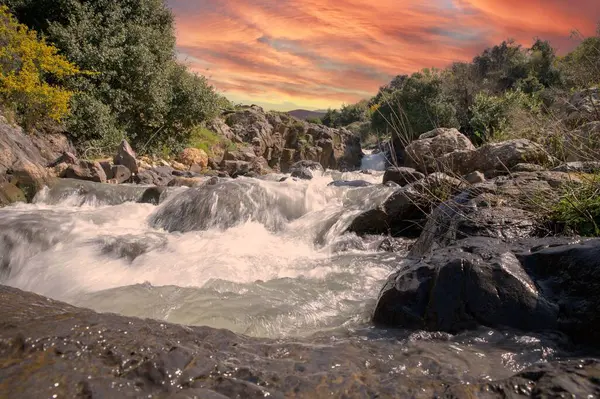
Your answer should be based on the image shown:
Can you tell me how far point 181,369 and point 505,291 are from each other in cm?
240

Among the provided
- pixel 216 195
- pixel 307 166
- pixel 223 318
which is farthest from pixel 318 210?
pixel 307 166

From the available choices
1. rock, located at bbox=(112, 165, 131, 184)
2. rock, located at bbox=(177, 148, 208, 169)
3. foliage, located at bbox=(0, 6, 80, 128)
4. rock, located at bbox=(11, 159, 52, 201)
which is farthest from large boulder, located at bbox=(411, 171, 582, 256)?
rock, located at bbox=(177, 148, 208, 169)

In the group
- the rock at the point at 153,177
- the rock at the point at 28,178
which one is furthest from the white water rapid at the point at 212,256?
the rock at the point at 153,177

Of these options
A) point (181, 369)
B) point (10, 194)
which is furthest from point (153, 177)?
point (181, 369)

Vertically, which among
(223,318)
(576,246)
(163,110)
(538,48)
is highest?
(538,48)

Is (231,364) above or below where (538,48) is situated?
below

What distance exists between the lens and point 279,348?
2285 mm

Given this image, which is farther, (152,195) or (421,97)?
(421,97)

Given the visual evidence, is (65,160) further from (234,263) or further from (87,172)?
(234,263)

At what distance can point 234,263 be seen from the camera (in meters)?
6.25

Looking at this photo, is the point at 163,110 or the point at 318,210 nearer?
the point at 318,210

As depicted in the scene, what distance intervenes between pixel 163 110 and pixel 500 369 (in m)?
19.1

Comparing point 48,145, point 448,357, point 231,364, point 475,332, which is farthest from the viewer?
point 48,145

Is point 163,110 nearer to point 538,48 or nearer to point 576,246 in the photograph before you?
point 576,246
